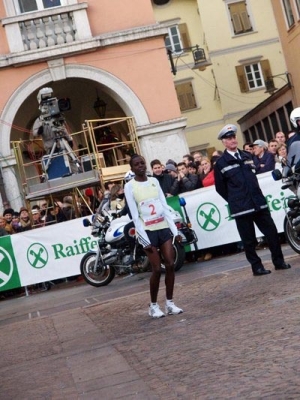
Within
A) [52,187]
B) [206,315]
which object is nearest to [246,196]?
[206,315]

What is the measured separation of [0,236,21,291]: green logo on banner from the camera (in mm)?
24297

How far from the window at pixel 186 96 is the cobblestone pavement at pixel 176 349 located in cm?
4732

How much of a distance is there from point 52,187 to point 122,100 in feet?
14.6

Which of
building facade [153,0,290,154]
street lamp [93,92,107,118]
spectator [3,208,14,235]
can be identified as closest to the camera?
spectator [3,208,14,235]

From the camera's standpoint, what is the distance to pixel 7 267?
24375 millimetres

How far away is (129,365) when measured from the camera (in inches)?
387

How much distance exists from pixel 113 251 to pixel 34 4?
12.3 meters

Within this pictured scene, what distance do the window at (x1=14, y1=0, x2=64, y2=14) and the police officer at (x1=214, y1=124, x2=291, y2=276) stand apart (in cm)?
1656

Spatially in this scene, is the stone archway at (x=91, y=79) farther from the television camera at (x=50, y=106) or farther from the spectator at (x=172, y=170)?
the spectator at (x=172, y=170)

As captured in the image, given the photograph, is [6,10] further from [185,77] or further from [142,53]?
[185,77]

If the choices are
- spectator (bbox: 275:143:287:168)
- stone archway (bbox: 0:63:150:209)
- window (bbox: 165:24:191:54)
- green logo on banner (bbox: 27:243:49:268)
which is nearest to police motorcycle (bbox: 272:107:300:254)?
spectator (bbox: 275:143:287:168)

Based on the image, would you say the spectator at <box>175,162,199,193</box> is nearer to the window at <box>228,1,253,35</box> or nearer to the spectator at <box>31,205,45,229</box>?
the spectator at <box>31,205,45,229</box>

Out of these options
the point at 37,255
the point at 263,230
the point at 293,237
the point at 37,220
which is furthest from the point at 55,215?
the point at 263,230

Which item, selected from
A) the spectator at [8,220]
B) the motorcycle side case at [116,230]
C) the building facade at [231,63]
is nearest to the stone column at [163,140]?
the spectator at [8,220]
